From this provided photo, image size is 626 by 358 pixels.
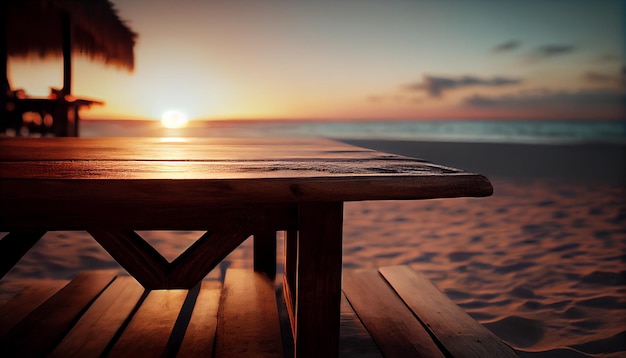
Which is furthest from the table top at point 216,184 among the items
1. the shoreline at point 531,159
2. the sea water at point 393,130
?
the sea water at point 393,130

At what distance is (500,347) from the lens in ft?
4.67

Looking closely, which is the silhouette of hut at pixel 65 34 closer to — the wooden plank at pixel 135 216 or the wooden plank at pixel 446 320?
the wooden plank at pixel 446 320

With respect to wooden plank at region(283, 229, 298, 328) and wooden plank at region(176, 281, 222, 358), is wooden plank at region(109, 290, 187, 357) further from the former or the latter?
wooden plank at region(283, 229, 298, 328)

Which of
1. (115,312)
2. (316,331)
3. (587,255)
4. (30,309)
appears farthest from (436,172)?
(587,255)

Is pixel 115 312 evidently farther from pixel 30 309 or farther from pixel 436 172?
pixel 436 172

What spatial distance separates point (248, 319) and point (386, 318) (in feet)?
1.60

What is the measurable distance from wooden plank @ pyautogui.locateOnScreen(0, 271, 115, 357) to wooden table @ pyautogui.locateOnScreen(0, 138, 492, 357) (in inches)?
23.0

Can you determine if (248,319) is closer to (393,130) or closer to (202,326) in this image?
(202,326)

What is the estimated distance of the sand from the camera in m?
2.09

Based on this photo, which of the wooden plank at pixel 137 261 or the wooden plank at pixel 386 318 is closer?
the wooden plank at pixel 137 261

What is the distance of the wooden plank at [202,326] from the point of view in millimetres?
1363

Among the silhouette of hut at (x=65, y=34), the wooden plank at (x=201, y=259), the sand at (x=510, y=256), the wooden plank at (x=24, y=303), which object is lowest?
the sand at (x=510, y=256)

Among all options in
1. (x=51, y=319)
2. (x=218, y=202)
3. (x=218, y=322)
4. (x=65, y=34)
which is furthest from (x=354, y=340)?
(x=65, y=34)

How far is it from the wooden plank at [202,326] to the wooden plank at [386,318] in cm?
52
